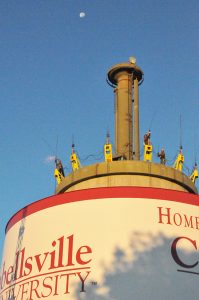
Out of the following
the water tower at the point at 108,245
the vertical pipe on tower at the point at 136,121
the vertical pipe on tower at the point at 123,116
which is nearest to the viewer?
the water tower at the point at 108,245

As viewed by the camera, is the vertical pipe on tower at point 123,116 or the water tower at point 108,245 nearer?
the water tower at point 108,245

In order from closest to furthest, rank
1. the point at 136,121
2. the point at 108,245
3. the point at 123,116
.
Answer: the point at 108,245, the point at 123,116, the point at 136,121

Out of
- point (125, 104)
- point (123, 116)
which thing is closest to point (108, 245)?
point (123, 116)

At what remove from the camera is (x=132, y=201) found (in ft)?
94.1

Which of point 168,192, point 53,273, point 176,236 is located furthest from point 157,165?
point 53,273

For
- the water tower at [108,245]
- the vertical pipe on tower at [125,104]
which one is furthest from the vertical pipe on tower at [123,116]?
the water tower at [108,245]

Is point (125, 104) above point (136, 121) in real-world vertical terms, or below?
above

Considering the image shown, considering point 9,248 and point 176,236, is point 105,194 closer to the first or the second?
point 176,236

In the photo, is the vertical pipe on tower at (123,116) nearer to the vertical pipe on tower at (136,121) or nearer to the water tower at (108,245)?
the vertical pipe on tower at (136,121)

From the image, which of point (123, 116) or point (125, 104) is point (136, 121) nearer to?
point (123, 116)

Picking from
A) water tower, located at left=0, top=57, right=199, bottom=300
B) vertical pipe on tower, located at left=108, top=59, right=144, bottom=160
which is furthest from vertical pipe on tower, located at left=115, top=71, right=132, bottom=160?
water tower, located at left=0, top=57, right=199, bottom=300

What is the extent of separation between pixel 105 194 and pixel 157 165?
475 cm

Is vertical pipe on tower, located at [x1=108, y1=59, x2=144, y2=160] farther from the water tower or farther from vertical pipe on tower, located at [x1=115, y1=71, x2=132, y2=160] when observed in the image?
the water tower

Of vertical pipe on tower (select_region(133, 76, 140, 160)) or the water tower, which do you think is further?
vertical pipe on tower (select_region(133, 76, 140, 160))
